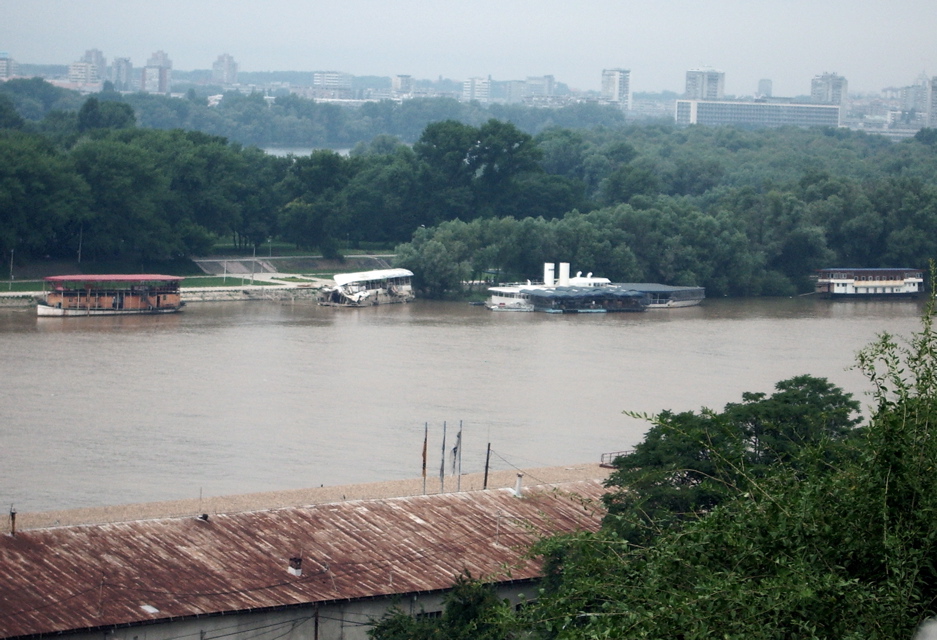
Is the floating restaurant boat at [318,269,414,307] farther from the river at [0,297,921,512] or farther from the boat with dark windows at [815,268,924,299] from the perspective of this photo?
the boat with dark windows at [815,268,924,299]

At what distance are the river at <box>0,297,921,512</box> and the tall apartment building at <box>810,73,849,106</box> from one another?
10458cm

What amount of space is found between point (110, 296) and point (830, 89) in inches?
4384

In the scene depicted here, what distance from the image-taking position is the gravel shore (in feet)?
37.7

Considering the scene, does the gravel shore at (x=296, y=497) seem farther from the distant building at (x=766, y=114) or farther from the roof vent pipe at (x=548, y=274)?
the distant building at (x=766, y=114)

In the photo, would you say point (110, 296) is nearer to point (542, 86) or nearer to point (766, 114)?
point (766, 114)

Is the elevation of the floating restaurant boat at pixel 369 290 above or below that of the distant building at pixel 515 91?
below

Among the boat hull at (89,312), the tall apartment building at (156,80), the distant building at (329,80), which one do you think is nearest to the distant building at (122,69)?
the tall apartment building at (156,80)

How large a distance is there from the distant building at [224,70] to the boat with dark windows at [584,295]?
485 ft

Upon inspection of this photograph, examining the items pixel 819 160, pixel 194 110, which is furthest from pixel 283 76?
pixel 819 160

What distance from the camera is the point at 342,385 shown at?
18766mm

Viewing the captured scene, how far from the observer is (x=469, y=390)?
18.5 metres

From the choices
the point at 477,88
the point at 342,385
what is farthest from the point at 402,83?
the point at 342,385

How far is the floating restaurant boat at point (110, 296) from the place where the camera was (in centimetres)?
2566

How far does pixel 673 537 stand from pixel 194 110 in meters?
82.6
